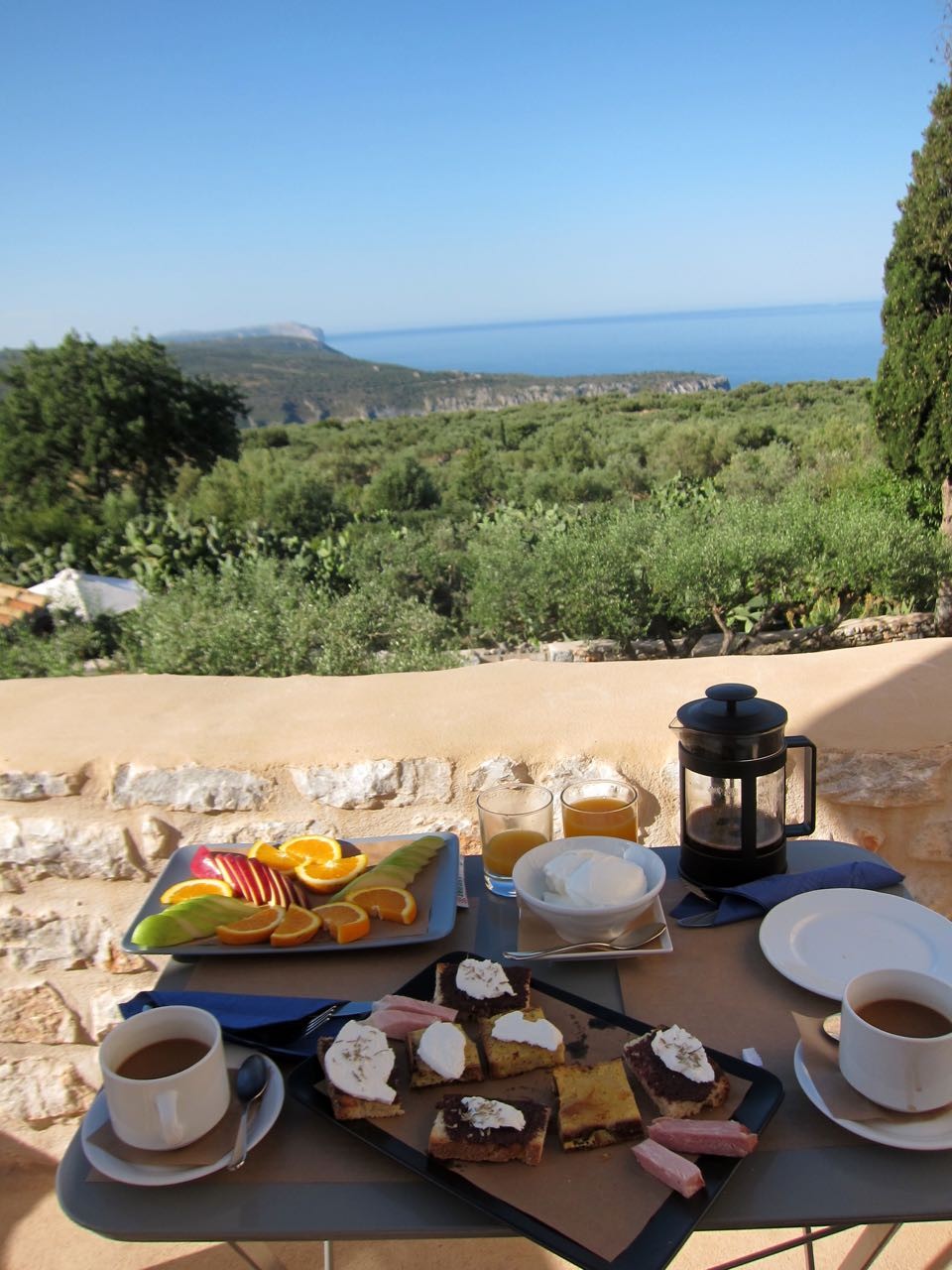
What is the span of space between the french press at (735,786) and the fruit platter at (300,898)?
1.40ft

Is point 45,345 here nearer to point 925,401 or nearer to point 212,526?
point 212,526

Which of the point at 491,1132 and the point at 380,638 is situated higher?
the point at 491,1132

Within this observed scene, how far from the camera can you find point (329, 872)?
162 cm

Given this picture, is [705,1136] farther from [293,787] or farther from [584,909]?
[293,787]

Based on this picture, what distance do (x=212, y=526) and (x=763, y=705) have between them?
22.6 ft

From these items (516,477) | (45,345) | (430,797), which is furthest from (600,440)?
(430,797)

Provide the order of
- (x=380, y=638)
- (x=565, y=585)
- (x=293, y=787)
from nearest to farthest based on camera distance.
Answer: (x=293, y=787) → (x=380, y=638) → (x=565, y=585)

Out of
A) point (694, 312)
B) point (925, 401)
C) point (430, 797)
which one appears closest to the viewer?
point (430, 797)

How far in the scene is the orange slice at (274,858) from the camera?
1647 mm

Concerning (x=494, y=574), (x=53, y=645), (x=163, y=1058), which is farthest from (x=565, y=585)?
(x=163, y=1058)

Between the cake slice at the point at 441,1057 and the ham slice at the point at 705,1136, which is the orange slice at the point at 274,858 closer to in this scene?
the cake slice at the point at 441,1057

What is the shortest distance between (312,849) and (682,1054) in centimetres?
82

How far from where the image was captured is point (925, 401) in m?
6.66

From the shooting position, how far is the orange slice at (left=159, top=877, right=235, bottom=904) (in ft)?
5.14
